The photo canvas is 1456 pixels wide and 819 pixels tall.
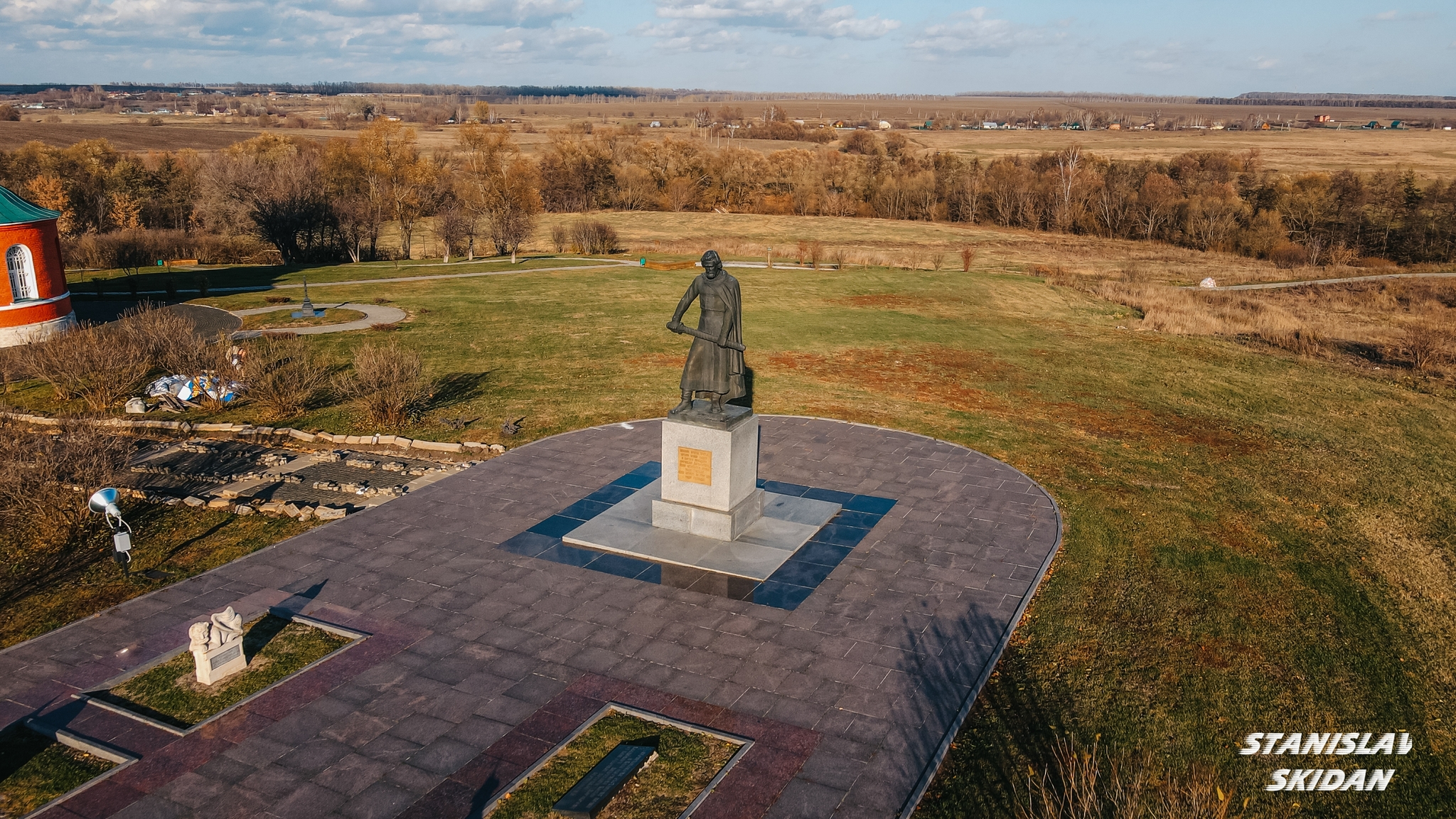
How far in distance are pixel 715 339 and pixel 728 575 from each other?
3455 mm

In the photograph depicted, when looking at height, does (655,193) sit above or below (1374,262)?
above

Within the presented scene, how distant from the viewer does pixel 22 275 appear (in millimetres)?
23781

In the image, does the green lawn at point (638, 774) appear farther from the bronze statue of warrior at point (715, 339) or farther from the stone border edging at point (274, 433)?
the stone border edging at point (274, 433)

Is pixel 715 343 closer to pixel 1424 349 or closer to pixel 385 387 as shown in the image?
pixel 385 387

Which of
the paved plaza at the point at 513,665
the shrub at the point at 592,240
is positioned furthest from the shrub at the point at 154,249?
the paved plaza at the point at 513,665

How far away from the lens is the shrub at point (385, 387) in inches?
722

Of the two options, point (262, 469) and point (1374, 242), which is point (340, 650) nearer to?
point (262, 469)

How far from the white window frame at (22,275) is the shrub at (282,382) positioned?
8.20m

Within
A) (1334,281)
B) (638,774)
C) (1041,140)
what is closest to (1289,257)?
(1334,281)

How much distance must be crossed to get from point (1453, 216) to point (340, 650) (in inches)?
2899

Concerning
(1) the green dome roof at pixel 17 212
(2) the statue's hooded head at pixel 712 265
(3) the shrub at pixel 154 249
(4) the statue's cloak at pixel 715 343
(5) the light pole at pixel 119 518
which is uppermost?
(1) the green dome roof at pixel 17 212

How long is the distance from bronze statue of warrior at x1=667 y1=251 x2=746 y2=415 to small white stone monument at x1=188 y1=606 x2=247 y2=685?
20.3 feet

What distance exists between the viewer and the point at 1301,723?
9578mm

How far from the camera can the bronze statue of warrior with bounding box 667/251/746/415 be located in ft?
41.2
